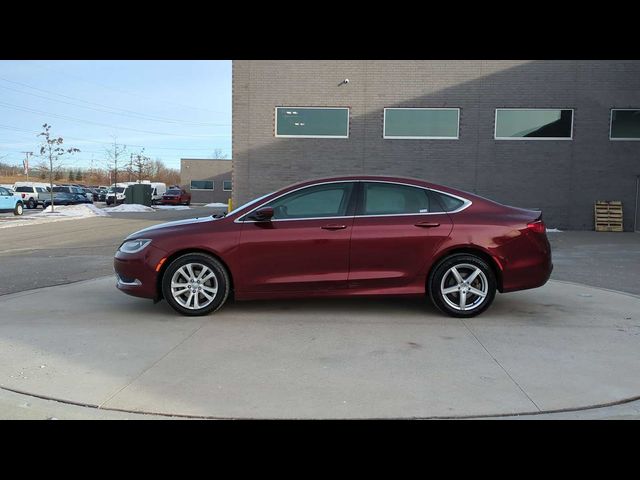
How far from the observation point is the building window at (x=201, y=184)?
179 ft

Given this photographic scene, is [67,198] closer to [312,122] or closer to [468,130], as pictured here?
[312,122]

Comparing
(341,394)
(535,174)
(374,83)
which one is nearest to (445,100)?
(374,83)

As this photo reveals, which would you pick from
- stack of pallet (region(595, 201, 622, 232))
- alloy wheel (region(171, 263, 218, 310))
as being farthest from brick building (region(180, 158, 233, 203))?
alloy wheel (region(171, 263, 218, 310))

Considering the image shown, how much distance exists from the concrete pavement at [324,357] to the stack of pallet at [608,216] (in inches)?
500

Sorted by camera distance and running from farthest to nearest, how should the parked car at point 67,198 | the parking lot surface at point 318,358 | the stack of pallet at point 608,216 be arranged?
1. the parked car at point 67,198
2. the stack of pallet at point 608,216
3. the parking lot surface at point 318,358

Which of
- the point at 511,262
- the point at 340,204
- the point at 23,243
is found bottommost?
the point at 23,243

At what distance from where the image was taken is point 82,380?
4.19 metres

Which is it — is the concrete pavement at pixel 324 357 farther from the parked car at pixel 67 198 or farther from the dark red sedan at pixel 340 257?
the parked car at pixel 67 198

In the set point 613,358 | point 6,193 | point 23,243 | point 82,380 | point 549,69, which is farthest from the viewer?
point 6,193

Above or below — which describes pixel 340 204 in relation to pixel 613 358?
above

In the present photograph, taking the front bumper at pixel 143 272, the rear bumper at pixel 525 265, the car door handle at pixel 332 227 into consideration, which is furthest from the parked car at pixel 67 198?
the rear bumper at pixel 525 265

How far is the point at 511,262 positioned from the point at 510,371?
1.92 metres

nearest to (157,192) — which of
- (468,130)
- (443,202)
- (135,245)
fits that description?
(468,130)

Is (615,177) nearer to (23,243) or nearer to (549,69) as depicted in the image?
(549,69)
